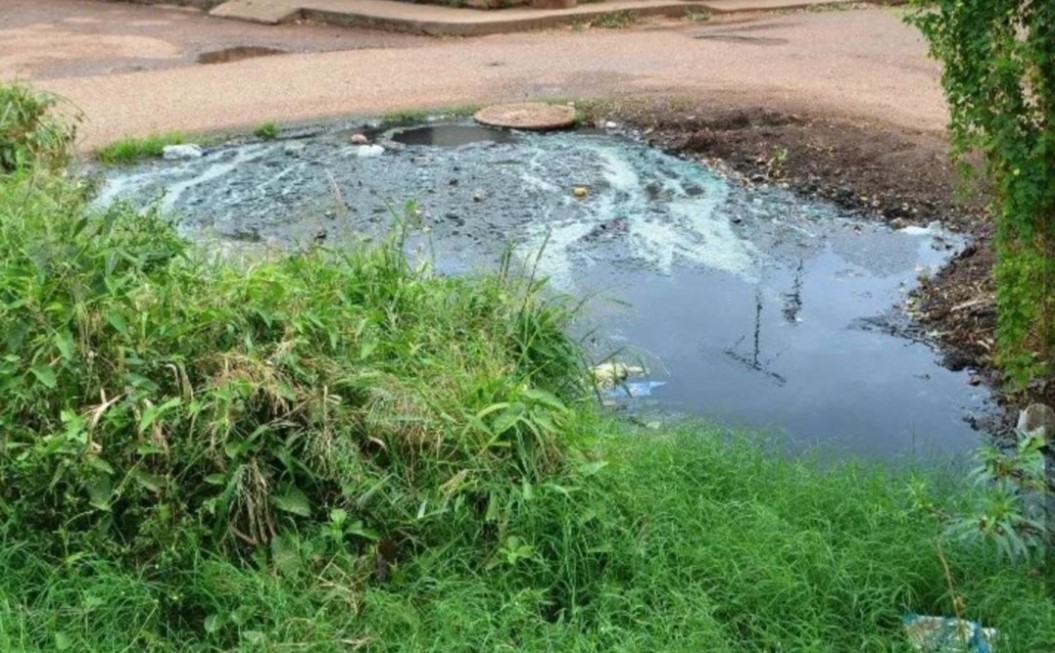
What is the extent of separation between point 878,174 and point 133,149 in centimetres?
463

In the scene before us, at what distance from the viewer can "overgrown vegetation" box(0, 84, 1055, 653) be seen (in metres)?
3.80

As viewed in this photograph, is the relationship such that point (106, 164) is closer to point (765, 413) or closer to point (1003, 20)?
point (765, 413)

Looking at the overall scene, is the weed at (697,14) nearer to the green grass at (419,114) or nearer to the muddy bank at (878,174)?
the muddy bank at (878,174)

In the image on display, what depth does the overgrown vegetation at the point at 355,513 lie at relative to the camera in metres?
3.80

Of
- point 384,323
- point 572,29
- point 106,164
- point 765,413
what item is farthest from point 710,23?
point 384,323

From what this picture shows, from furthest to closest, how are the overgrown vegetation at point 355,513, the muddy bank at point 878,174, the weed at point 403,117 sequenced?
1. the weed at point 403,117
2. the muddy bank at point 878,174
3. the overgrown vegetation at point 355,513

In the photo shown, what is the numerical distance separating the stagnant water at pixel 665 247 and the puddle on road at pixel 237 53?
2984 mm

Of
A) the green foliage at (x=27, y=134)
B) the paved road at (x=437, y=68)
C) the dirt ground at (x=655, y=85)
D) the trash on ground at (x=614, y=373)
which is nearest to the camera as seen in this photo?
the trash on ground at (x=614, y=373)

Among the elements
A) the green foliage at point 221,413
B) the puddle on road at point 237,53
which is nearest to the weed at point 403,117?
the puddle on road at point 237,53

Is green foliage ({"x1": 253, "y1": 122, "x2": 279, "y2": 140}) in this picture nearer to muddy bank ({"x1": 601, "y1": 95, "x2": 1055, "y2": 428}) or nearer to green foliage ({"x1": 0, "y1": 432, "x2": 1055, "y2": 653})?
muddy bank ({"x1": 601, "y1": 95, "x2": 1055, "y2": 428})

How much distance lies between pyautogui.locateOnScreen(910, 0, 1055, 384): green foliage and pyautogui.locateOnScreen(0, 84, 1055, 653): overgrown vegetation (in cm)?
102

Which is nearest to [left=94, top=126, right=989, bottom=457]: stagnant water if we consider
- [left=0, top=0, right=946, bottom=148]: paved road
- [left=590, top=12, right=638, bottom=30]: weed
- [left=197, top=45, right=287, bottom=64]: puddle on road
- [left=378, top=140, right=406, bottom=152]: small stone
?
[left=378, top=140, right=406, bottom=152]: small stone

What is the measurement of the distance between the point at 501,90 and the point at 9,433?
281 inches

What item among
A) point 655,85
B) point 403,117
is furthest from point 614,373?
point 655,85
